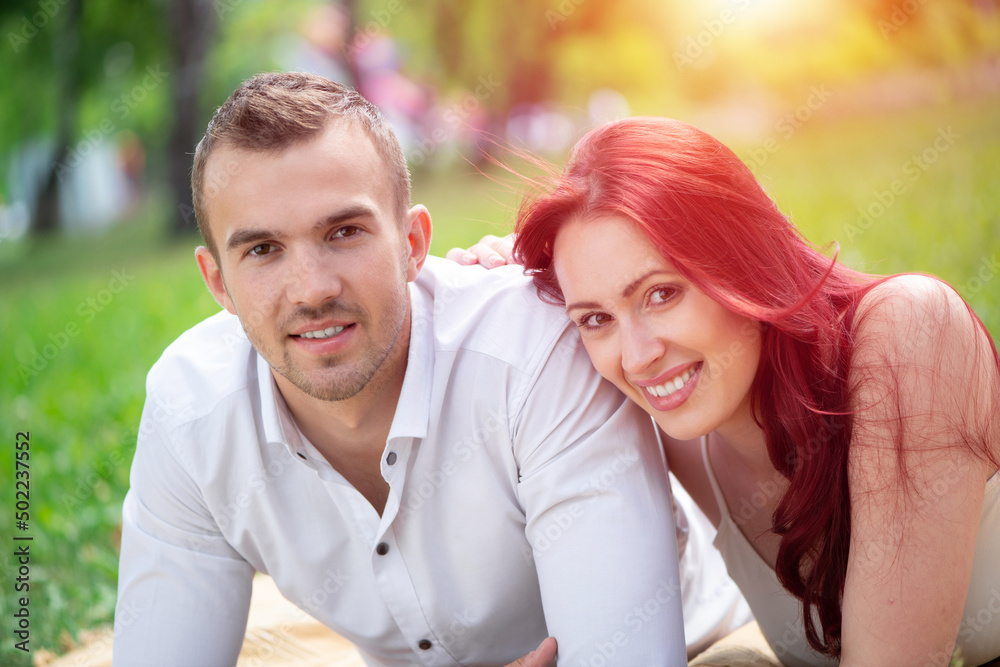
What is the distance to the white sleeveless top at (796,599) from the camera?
2326 millimetres

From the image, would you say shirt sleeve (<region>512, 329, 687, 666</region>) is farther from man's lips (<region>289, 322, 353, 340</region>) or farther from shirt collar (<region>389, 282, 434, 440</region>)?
man's lips (<region>289, 322, 353, 340</region>)

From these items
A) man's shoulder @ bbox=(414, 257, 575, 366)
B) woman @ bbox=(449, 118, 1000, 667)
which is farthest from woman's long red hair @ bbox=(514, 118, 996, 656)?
man's shoulder @ bbox=(414, 257, 575, 366)

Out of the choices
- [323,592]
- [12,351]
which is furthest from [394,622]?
[12,351]

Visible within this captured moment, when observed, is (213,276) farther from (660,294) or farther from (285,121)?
(660,294)

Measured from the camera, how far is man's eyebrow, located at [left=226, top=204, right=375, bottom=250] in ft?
7.66

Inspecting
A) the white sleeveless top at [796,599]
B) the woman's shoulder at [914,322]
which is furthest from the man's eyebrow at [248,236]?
the woman's shoulder at [914,322]

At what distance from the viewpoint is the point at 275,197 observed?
2320 mm

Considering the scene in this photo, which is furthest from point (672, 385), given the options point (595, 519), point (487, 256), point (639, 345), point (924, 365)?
point (487, 256)

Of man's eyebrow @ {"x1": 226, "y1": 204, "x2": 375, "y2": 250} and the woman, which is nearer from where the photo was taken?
the woman

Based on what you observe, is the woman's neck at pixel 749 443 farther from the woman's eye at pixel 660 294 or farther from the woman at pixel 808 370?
the woman's eye at pixel 660 294

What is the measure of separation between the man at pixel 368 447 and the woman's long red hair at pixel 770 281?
36cm

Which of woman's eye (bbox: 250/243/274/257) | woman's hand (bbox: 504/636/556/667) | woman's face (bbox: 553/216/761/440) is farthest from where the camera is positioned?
woman's eye (bbox: 250/243/274/257)

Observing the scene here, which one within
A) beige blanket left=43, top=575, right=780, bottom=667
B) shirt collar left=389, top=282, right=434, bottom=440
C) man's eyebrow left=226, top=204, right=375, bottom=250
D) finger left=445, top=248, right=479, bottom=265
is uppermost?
man's eyebrow left=226, top=204, right=375, bottom=250

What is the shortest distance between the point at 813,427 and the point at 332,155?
143 cm
